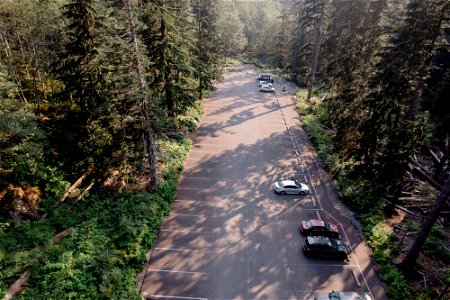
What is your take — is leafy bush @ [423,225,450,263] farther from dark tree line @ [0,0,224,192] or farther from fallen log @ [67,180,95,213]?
fallen log @ [67,180,95,213]

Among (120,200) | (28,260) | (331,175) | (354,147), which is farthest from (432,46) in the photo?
(28,260)

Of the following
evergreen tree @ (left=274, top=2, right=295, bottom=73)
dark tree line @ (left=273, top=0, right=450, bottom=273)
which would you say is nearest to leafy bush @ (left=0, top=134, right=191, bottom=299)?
dark tree line @ (left=273, top=0, right=450, bottom=273)

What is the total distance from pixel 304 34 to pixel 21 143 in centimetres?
5533

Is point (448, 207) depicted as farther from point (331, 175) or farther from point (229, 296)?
point (229, 296)

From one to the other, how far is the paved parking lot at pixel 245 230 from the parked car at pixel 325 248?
491 mm

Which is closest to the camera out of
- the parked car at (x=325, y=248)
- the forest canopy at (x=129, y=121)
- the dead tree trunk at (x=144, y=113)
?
the dead tree trunk at (x=144, y=113)

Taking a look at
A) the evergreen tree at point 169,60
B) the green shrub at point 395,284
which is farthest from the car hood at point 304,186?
the evergreen tree at point 169,60

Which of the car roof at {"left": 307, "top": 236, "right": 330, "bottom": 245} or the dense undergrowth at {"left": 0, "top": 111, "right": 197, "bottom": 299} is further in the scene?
the car roof at {"left": 307, "top": 236, "right": 330, "bottom": 245}

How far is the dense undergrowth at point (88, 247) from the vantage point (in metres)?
15.4

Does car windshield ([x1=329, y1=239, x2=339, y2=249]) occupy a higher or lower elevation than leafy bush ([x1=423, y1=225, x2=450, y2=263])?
higher

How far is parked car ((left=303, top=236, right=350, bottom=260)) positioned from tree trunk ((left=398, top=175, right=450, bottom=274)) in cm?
360

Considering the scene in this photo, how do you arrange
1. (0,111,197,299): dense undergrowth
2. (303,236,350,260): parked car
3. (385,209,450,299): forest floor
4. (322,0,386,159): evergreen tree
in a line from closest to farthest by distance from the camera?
(0,111,197,299): dense undergrowth → (385,209,450,299): forest floor → (303,236,350,260): parked car → (322,0,386,159): evergreen tree

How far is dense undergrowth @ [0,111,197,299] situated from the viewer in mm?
15352

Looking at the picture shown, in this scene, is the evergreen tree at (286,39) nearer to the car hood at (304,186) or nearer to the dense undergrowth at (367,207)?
the dense undergrowth at (367,207)
